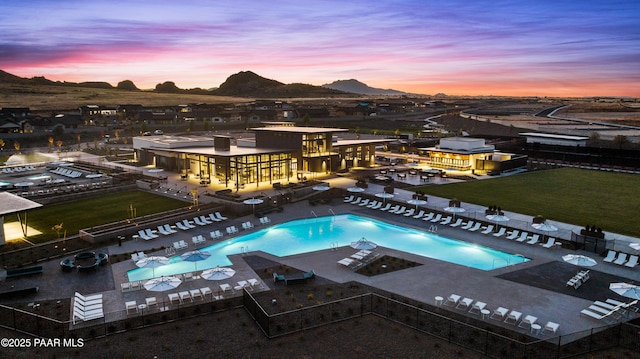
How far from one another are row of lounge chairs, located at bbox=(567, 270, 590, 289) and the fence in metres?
4.13

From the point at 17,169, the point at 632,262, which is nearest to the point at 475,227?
the point at 632,262

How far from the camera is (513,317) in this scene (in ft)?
59.4

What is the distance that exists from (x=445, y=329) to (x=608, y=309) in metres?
7.75

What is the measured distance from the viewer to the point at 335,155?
176 ft

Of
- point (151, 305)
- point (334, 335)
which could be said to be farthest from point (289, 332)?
point (151, 305)

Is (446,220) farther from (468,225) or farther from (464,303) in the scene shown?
(464,303)

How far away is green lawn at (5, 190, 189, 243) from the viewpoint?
31.7 meters

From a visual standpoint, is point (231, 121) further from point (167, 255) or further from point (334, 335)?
point (334, 335)

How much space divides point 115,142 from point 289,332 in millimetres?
80594

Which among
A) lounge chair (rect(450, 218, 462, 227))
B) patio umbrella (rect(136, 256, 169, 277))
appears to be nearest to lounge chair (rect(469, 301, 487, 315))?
lounge chair (rect(450, 218, 462, 227))

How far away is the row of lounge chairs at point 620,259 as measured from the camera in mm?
24000

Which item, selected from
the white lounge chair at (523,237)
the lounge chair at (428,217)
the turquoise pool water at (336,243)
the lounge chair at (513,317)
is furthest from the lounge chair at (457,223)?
the lounge chair at (513,317)

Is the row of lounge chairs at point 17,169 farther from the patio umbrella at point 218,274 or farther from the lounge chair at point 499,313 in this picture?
the lounge chair at point 499,313

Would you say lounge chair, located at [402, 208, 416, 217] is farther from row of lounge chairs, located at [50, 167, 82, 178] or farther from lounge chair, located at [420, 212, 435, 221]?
row of lounge chairs, located at [50, 167, 82, 178]
